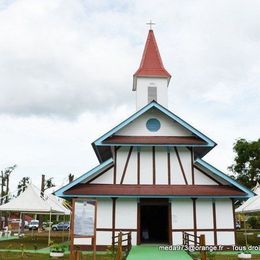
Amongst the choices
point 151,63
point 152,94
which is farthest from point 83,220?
point 151,63

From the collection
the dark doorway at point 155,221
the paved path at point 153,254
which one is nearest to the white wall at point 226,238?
the paved path at point 153,254

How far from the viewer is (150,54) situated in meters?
28.7

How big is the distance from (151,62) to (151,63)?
0.37 ft

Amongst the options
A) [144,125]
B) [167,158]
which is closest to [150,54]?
[144,125]

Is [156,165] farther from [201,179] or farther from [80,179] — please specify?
[80,179]

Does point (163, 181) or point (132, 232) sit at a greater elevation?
point (163, 181)

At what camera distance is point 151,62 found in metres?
28.0

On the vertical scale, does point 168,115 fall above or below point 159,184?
above

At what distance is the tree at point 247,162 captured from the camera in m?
51.3

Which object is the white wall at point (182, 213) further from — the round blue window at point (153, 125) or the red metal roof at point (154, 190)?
the round blue window at point (153, 125)

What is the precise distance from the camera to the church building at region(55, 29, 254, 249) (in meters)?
20.5

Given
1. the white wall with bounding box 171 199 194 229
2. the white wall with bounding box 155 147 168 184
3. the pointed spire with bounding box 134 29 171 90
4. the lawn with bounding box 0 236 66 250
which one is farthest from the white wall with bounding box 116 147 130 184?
the pointed spire with bounding box 134 29 171 90

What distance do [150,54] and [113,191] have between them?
12046 mm

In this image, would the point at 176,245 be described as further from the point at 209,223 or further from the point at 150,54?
the point at 150,54
